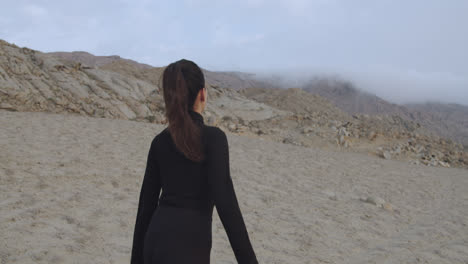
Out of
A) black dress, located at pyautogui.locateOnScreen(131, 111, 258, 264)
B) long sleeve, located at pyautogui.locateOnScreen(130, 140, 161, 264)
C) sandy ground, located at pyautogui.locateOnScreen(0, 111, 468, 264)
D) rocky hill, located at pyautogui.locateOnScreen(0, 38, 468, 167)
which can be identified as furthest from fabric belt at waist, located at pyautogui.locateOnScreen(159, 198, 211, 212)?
rocky hill, located at pyautogui.locateOnScreen(0, 38, 468, 167)

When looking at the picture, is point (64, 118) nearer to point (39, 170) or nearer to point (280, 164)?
point (39, 170)

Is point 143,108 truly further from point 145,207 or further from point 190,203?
point 190,203

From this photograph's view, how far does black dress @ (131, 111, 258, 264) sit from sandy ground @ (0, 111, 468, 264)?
2.04 m

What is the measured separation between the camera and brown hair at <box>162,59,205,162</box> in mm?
1526

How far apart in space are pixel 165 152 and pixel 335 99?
89.0 meters

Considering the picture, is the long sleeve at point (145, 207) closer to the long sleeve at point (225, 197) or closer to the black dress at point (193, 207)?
the black dress at point (193, 207)

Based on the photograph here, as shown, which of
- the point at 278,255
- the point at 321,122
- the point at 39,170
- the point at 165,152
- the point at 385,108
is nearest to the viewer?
the point at 165,152

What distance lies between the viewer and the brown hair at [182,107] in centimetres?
A: 153

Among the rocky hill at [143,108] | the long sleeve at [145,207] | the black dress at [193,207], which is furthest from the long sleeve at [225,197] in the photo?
the rocky hill at [143,108]

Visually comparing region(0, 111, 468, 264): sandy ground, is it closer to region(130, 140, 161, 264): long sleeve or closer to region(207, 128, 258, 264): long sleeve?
region(130, 140, 161, 264): long sleeve

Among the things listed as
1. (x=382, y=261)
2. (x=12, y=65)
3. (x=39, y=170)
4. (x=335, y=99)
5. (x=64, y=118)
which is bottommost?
(x=382, y=261)

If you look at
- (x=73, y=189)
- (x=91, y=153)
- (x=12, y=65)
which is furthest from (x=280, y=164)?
(x=12, y=65)

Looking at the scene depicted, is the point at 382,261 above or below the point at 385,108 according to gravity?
below

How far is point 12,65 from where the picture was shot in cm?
1391
